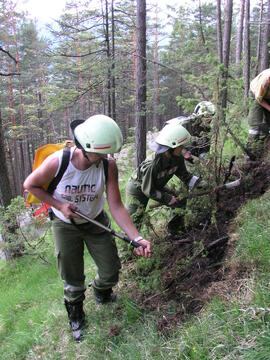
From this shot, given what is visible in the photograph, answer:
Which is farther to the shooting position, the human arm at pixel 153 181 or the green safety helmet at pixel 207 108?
the green safety helmet at pixel 207 108

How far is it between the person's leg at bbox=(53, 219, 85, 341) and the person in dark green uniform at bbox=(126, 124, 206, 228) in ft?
2.93

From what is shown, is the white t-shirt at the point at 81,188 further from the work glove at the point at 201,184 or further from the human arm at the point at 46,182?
the work glove at the point at 201,184

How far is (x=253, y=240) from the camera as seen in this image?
296 cm

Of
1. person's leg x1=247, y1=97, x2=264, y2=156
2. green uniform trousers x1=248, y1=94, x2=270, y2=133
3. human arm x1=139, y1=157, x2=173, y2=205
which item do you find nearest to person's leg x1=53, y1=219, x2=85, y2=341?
human arm x1=139, y1=157, x2=173, y2=205

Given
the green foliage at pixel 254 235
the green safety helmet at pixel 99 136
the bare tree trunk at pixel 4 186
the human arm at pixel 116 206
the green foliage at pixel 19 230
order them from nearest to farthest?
the green foliage at pixel 254 235
the green safety helmet at pixel 99 136
the human arm at pixel 116 206
the green foliage at pixel 19 230
the bare tree trunk at pixel 4 186

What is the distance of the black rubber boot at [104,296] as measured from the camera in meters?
3.76

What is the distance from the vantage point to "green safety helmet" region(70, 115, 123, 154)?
2818mm

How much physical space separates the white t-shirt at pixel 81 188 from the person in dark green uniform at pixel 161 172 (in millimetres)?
726

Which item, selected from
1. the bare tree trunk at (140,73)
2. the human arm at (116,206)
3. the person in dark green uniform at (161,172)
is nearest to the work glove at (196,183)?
Result: the person in dark green uniform at (161,172)

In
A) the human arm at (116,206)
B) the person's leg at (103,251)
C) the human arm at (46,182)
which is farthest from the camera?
the person's leg at (103,251)

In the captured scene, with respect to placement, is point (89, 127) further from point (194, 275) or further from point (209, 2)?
point (209, 2)

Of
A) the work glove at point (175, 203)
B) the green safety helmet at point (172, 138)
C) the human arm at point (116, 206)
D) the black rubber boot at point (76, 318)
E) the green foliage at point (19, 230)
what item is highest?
the green safety helmet at point (172, 138)

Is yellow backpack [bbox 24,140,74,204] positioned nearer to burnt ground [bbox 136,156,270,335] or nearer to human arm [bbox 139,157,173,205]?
human arm [bbox 139,157,173,205]

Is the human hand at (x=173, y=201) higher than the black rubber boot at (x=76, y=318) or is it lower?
higher
